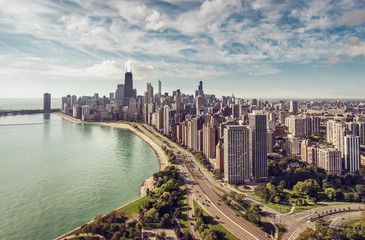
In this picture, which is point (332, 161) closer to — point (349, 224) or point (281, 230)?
point (349, 224)

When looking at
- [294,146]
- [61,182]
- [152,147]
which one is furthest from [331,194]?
[152,147]

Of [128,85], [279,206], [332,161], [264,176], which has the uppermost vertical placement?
[128,85]

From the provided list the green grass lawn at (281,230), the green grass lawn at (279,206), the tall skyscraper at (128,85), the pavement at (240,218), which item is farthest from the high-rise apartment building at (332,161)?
the tall skyscraper at (128,85)

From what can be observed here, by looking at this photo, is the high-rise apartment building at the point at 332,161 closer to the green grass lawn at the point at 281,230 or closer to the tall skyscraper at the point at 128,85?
the green grass lawn at the point at 281,230

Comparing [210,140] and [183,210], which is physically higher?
[210,140]

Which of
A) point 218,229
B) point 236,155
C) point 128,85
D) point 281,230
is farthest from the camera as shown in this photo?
point 128,85

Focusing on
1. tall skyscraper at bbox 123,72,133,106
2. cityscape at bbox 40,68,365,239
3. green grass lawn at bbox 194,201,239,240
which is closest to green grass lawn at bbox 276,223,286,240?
cityscape at bbox 40,68,365,239
